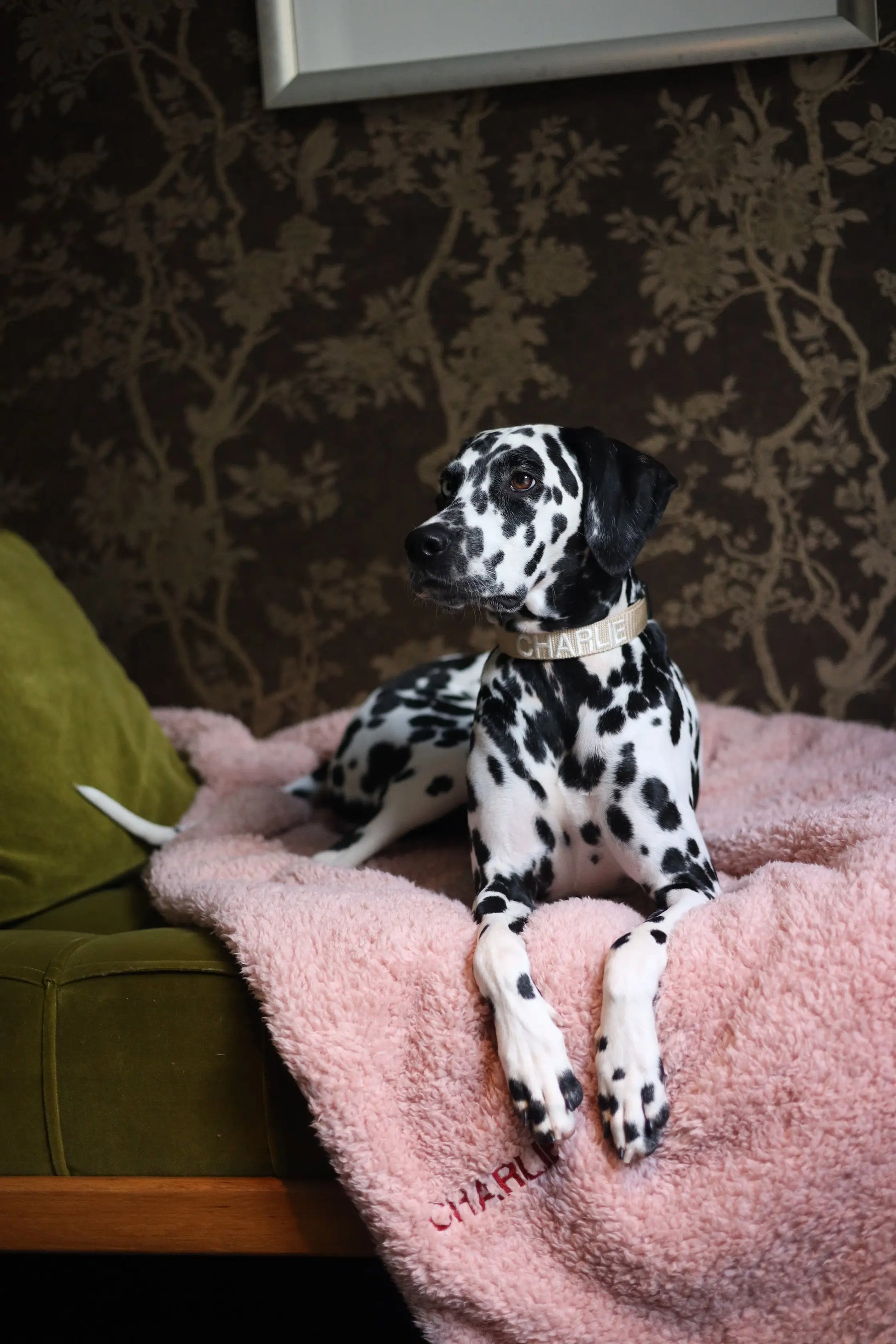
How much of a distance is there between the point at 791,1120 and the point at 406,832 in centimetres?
110

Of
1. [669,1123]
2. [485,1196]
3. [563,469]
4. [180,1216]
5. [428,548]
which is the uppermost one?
[563,469]

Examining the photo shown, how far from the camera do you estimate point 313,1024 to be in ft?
5.27

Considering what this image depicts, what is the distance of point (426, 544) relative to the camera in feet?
5.77

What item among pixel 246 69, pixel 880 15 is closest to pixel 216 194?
pixel 246 69

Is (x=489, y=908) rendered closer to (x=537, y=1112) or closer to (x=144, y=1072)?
(x=537, y=1112)

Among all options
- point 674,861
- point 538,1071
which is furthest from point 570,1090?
point 674,861

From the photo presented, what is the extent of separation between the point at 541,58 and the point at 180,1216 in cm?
283

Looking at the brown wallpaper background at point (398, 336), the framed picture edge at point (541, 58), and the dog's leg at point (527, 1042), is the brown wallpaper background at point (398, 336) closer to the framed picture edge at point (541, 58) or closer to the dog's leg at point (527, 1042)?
the framed picture edge at point (541, 58)

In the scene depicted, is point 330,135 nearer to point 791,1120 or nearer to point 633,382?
point 633,382

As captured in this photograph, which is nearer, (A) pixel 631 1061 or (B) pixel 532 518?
(A) pixel 631 1061

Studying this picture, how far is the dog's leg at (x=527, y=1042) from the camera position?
1469mm

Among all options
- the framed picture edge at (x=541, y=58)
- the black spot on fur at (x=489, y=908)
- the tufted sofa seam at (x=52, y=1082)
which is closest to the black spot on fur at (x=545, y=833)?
the black spot on fur at (x=489, y=908)

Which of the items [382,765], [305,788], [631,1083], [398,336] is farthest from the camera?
[398,336]

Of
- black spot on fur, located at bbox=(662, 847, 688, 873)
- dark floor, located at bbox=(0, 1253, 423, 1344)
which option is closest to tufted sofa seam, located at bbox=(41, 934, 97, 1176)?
dark floor, located at bbox=(0, 1253, 423, 1344)
